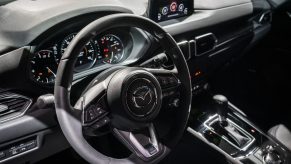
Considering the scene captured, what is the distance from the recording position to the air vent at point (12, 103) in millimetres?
1623

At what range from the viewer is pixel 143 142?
1688 millimetres

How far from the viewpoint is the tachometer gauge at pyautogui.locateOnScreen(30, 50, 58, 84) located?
1718 mm

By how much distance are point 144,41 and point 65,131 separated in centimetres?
77

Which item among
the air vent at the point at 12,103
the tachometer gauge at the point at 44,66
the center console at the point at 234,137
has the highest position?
the tachometer gauge at the point at 44,66

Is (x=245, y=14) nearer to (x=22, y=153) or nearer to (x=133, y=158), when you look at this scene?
(x=133, y=158)

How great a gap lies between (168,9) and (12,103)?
38.9 inches

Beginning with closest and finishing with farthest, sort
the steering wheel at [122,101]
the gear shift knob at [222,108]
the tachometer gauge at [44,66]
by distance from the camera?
the steering wheel at [122,101] < the tachometer gauge at [44,66] < the gear shift knob at [222,108]

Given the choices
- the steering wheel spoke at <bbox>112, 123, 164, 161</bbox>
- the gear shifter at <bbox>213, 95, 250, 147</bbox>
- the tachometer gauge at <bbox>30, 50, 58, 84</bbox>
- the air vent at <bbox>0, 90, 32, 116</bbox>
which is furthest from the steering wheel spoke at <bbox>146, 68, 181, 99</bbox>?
the gear shifter at <bbox>213, 95, 250, 147</bbox>

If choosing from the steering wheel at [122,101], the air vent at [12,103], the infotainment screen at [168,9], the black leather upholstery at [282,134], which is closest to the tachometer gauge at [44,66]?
the air vent at [12,103]

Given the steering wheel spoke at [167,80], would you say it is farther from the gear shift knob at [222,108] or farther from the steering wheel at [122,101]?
the gear shift knob at [222,108]

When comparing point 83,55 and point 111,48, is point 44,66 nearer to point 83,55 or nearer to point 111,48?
point 83,55

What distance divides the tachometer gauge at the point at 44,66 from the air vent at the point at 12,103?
0.10m

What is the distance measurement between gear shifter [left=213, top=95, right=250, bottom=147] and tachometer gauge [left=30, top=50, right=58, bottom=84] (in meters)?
1.07

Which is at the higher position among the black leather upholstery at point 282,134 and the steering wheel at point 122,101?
the steering wheel at point 122,101
